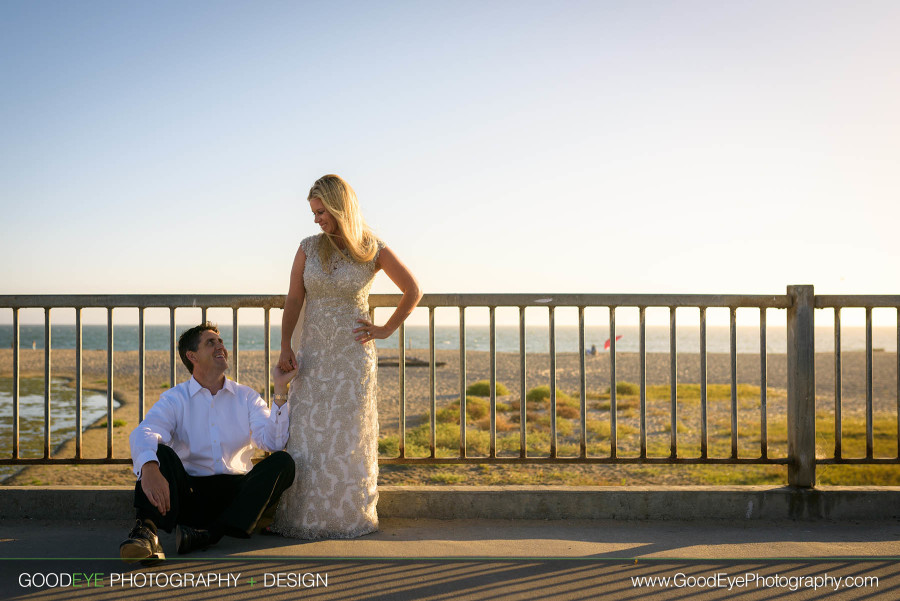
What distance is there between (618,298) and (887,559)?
1878 mm

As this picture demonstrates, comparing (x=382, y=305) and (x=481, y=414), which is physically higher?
(x=382, y=305)

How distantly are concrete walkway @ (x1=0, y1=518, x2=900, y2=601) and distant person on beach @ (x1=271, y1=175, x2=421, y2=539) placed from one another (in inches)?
6.4

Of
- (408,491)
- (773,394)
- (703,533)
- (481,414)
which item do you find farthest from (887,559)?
(773,394)

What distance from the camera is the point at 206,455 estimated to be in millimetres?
3590

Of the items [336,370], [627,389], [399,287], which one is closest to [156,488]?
[336,370]

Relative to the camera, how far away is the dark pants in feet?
10.8

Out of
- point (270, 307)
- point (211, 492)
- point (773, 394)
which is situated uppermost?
point (270, 307)

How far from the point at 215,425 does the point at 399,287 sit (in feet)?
4.02

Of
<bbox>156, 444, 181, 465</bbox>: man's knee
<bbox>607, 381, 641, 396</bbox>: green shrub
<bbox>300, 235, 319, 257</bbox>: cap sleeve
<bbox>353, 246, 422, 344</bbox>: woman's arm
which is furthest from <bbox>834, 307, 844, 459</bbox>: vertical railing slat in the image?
<bbox>607, 381, 641, 396</bbox>: green shrub

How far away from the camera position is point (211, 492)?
3.56 meters

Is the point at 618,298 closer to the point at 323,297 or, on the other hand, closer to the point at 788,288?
the point at 788,288

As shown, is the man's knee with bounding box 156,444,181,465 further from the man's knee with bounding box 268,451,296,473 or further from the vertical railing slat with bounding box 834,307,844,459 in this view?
the vertical railing slat with bounding box 834,307,844,459

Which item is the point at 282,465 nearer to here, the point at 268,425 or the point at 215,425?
the point at 268,425

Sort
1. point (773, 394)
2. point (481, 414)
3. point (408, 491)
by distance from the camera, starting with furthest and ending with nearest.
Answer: point (773, 394) < point (481, 414) < point (408, 491)
